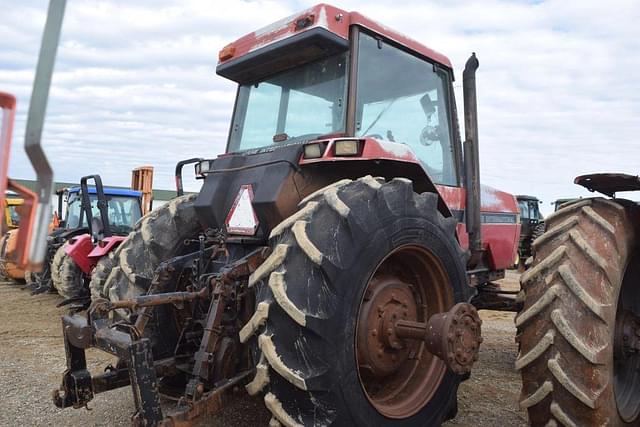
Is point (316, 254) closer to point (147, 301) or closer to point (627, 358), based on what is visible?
point (147, 301)

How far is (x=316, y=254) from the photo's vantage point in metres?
2.34

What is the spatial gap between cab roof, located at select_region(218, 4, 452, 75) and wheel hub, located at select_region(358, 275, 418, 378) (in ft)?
5.02

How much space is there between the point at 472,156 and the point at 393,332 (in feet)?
5.92

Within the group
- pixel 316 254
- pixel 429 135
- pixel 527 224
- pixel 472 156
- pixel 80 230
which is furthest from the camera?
pixel 527 224

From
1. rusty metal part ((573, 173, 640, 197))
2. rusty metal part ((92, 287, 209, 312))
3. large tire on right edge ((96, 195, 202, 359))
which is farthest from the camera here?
large tire on right edge ((96, 195, 202, 359))

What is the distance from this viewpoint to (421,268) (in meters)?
3.20

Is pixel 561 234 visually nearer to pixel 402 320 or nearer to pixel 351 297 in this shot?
pixel 402 320

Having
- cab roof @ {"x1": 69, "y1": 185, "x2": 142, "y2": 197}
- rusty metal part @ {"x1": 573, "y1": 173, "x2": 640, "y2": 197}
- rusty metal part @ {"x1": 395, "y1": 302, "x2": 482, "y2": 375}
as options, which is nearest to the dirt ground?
rusty metal part @ {"x1": 395, "y1": 302, "x2": 482, "y2": 375}

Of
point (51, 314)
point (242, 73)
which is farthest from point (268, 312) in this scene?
point (51, 314)

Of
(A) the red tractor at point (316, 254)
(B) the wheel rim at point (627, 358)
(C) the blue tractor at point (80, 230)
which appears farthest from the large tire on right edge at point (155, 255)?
(C) the blue tractor at point (80, 230)

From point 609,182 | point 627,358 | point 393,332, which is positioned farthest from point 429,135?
point 627,358

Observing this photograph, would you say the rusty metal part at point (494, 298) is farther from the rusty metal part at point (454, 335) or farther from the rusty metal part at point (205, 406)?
the rusty metal part at point (205, 406)

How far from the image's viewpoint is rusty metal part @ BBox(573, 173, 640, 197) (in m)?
3.07

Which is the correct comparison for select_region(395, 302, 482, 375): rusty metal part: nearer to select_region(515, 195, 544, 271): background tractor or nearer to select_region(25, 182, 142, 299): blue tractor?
select_region(25, 182, 142, 299): blue tractor
